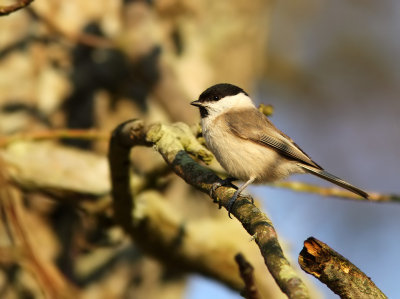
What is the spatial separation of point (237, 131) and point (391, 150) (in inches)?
222

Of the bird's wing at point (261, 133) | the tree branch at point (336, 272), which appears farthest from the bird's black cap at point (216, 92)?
the tree branch at point (336, 272)

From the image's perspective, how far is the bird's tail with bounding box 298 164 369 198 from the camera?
2953 mm

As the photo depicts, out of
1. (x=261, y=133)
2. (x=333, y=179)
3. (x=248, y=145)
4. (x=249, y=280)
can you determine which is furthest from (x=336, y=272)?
(x=261, y=133)

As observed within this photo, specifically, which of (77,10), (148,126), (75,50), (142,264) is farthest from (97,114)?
(148,126)

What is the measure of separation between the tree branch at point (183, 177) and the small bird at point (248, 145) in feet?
1.39

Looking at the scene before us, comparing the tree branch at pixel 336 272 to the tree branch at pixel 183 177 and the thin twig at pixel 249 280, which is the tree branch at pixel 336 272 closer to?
the tree branch at pixel 183 177

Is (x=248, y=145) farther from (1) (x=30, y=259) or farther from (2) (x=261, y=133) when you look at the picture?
(1) (x=30, y=259)

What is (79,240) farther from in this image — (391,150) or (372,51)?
(372,51)

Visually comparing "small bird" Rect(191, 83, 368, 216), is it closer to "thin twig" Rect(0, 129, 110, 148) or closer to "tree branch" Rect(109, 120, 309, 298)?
"tree branch" Rect(109, 120, 309, 298)

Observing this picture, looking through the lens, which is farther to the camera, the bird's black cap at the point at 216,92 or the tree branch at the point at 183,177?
the bird's black cap at the point at 216,92

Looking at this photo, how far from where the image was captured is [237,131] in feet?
11.1

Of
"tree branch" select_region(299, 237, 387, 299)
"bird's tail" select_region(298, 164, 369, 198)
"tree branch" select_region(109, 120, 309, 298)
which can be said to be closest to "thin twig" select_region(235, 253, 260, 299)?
"tree branch" select_region(109, 120, 309, 298)

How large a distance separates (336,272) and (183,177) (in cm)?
98

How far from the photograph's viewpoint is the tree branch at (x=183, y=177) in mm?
1608
